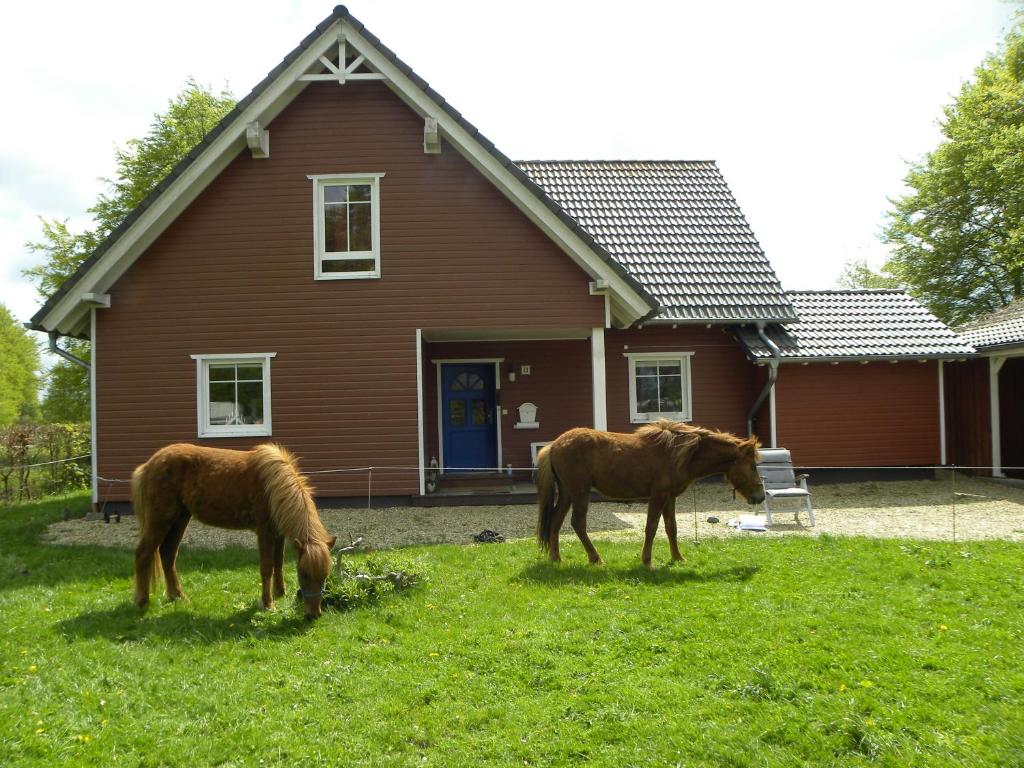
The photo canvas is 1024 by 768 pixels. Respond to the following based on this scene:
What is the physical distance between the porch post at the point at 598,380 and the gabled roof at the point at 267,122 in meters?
0.72

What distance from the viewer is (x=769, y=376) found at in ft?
43.9

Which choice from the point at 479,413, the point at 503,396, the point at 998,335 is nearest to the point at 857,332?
the point at 998,335

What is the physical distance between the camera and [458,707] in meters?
4.16

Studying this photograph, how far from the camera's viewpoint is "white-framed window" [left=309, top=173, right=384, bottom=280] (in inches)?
447

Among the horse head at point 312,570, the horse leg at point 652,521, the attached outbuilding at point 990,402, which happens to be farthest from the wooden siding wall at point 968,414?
the horse head at point 312,570

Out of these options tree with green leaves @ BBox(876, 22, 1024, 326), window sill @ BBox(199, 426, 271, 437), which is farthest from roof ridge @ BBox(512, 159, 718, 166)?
tree with green leaves @ BBox(876, 22, 1024, 326)

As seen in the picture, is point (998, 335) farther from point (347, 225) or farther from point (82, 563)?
point (82, 563)

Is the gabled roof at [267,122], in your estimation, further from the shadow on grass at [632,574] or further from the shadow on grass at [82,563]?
the shadow on grass at [632,574]

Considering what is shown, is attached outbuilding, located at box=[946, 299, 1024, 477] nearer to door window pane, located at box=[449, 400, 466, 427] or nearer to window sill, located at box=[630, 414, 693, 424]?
window sill, located at box=[630, 414, 693, 424]

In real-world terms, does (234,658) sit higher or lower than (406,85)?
lower

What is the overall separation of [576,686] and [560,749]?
71 cm

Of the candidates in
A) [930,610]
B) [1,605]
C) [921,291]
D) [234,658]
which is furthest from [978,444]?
[921,291]

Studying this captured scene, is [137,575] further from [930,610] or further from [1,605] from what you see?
[930,610]

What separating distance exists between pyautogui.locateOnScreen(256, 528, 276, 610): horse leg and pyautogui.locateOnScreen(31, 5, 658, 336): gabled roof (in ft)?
22.1
